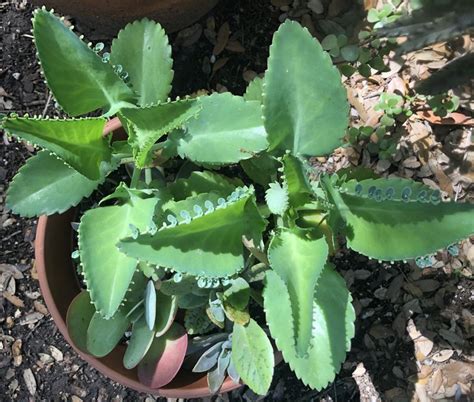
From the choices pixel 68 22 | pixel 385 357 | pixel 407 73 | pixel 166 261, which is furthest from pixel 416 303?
pixel 68 22

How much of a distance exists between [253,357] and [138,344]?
207mm

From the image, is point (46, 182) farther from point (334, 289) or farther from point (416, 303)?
point (416, 303)

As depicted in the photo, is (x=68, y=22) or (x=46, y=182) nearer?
(x=46, y=182)

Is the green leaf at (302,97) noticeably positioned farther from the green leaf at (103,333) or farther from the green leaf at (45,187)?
the green leaf at (103,333)

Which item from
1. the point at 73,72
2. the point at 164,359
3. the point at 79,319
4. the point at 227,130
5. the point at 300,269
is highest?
the point at 73,72

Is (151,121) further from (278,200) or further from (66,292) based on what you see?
(66,292)

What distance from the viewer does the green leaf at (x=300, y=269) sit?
0.88 metres

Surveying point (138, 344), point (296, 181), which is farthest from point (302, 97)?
point (138, 344)

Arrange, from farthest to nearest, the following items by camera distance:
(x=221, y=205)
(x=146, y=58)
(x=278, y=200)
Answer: (x=146, y=58)
(x=278, y=200)
(x=221, y=205)

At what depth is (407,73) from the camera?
1605 mm

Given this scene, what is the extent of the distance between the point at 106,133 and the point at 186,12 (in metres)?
0.36

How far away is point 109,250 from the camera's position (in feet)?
3.32

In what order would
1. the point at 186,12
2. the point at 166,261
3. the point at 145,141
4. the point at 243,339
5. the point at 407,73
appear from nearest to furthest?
the point at 166,261 → the point at 145,141 → the point at 243,339 → the point at 186,12 → the point at 407,73

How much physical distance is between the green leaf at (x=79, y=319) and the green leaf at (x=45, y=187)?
0.22m
